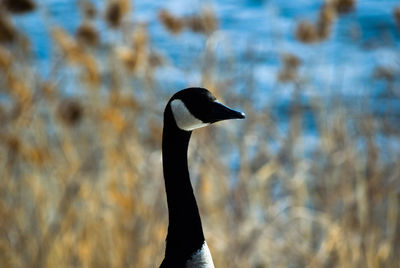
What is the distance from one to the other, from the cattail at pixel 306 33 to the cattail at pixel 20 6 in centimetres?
69

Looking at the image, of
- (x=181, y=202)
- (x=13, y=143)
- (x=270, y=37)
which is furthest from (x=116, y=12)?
(x=270, y=37)

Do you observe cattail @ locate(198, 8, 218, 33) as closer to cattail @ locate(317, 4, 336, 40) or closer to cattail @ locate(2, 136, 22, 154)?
cattail @ locate(317, 4, 336, 40)

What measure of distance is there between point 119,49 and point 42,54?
2.59 m

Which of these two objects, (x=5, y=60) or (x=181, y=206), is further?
(x=5, y=60)

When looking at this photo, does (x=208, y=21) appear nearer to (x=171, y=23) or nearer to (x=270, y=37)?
(x=171, y=23)

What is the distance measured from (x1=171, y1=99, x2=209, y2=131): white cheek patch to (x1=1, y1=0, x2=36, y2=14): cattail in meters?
0.90

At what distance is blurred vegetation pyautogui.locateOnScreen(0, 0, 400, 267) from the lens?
1826mm

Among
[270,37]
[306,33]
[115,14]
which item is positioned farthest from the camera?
[270,37]

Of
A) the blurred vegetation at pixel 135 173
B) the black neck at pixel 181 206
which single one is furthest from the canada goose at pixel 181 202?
the blurred vegetation at pixel 135 173

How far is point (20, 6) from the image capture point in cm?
166

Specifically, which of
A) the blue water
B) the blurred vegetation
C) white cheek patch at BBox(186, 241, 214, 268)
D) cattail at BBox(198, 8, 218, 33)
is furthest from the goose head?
the blue water

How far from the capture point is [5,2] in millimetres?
1679

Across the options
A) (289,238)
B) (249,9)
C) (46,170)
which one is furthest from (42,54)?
(289,238)

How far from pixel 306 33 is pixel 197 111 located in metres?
1.09
